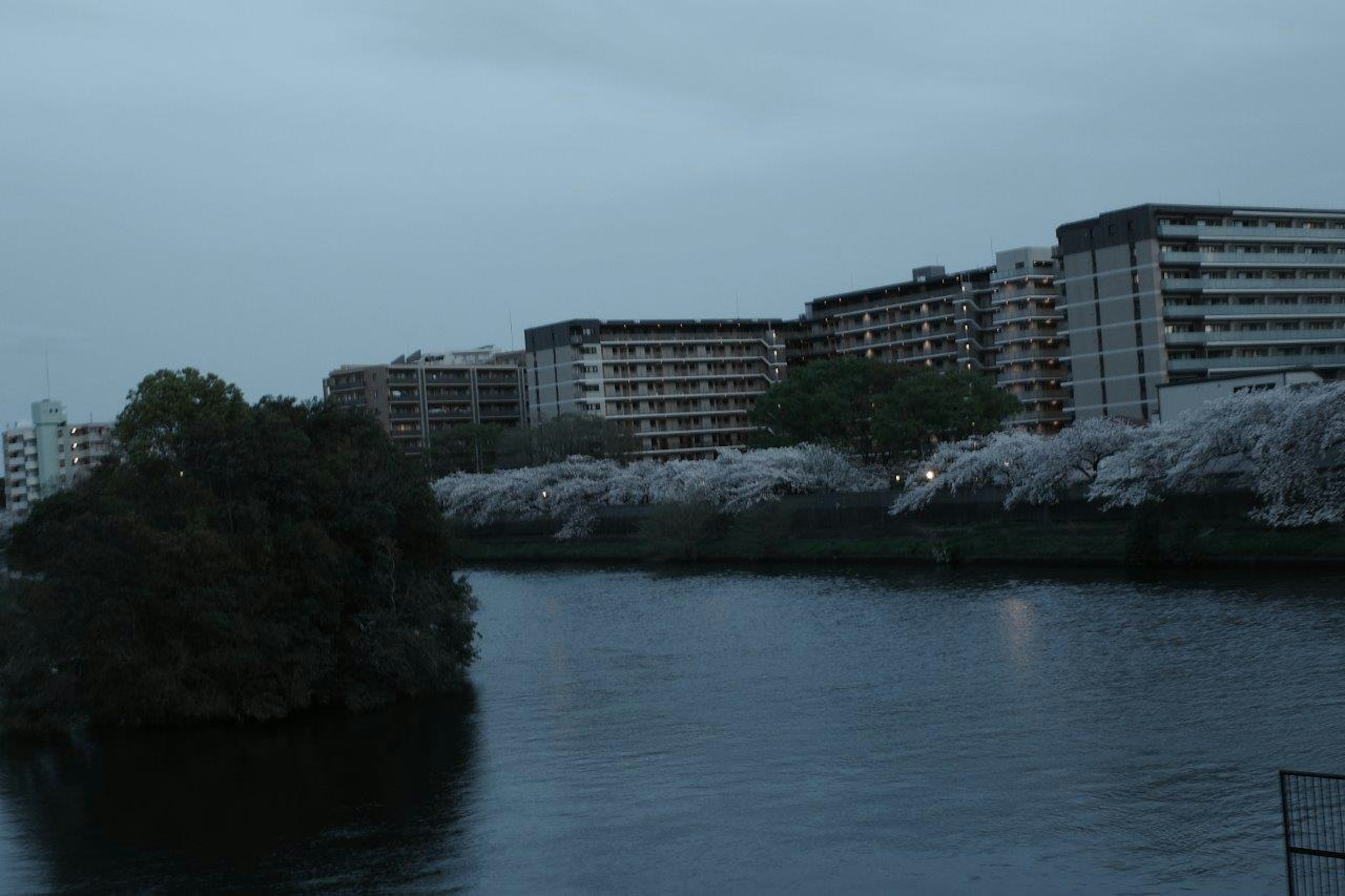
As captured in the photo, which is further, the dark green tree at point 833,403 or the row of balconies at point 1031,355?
the row of balconies at point 1031,355

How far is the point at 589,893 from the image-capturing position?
57.3ft

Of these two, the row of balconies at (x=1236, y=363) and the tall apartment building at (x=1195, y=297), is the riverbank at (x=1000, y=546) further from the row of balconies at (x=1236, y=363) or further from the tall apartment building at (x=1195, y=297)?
the row of balconies at (x=1236, y=363)

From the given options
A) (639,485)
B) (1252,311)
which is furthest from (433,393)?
(1252,311)

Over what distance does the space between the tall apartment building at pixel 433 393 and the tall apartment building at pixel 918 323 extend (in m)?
35.3

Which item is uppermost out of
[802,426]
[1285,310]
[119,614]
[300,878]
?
[1285,310]

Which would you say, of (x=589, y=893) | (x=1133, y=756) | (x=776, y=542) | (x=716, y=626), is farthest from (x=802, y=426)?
(x=589, y=893)

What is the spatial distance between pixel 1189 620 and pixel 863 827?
20.3 metres

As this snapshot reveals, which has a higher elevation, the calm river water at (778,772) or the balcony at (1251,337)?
the balcony at (1251,337)

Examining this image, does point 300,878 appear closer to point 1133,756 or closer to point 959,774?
point 959,774

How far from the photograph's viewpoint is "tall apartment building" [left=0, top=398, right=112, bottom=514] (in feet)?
550

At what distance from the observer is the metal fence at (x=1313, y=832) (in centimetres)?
1302

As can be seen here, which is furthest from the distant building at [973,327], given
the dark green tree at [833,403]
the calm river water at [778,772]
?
the calm river water at [778,772]

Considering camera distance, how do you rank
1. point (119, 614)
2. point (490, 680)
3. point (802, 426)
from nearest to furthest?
point (119, 614), point (490, 680), point (802, 426)

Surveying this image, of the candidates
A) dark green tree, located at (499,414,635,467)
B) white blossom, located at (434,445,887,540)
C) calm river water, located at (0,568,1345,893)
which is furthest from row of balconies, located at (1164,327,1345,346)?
calm river water, located at (0,568,1345,893)
